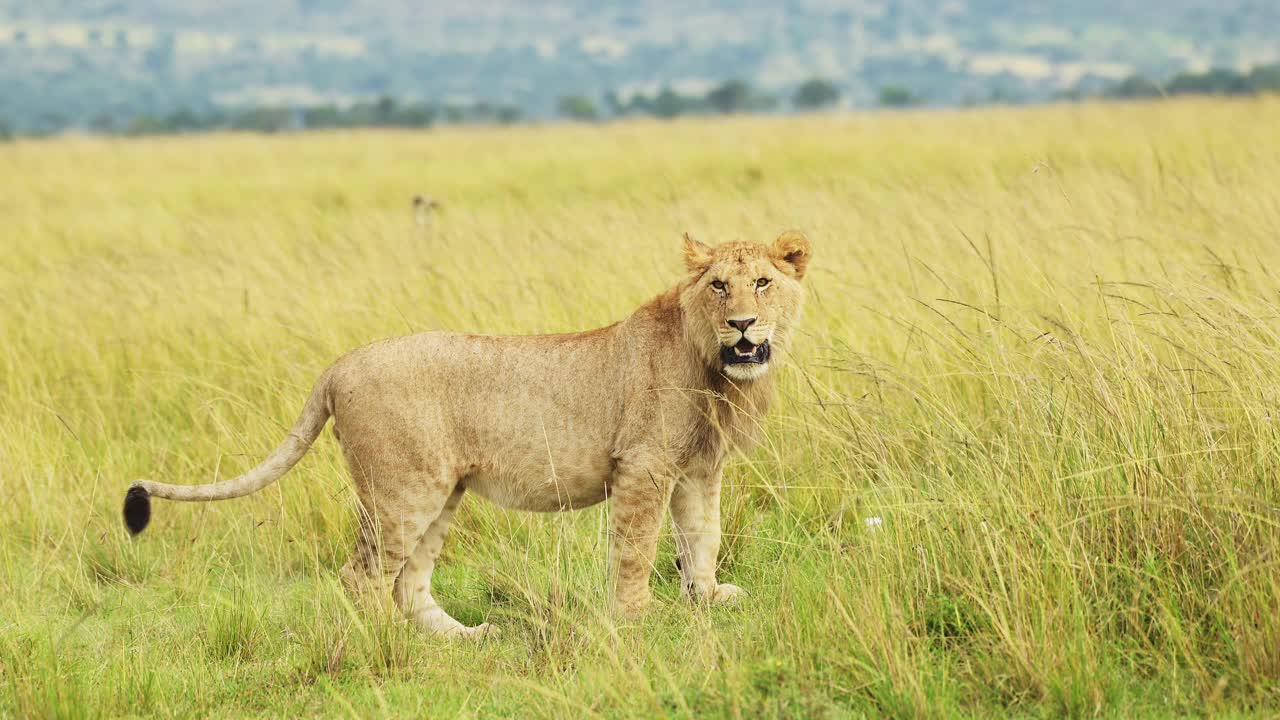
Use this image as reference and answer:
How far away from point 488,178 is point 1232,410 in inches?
632

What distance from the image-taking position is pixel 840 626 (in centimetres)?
340

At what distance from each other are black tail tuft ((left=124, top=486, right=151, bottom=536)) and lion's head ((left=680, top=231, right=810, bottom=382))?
1678 mm

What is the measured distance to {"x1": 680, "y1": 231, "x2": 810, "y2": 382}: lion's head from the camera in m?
3.78

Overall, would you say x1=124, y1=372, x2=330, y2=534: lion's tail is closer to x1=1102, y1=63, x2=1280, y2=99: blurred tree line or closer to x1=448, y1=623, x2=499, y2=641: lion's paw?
x1=448, y1=623, x2=499, y2=641: lion's paw

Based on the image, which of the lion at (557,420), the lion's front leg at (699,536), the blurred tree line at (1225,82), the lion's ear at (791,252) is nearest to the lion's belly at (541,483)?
the lion at (557,420)

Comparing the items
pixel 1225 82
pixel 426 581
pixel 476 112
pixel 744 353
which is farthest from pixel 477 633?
pixel 476 112

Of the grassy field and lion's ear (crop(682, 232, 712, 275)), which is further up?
lion's ear (crop(682, 232, 712, 275))

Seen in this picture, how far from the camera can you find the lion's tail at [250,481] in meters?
3.91

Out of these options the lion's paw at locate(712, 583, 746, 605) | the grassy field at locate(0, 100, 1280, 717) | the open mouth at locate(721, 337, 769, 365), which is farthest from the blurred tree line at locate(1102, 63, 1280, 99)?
the open mouth at locate(721, 337, 769, 365)

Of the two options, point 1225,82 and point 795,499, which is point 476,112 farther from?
point 795,499

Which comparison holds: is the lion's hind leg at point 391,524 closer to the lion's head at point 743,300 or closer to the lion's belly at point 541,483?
the lion's belly at point 541,483

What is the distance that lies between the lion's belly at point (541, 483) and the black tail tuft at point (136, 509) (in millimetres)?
946

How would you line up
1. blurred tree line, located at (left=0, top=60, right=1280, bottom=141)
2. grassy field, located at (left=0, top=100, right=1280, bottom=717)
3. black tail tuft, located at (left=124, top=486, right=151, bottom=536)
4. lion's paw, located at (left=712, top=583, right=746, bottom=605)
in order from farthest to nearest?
1. blurred tree line, located at (left=0, top=60, right=1280, bottom=141)
2. lion's paw, located at (left=712, top=583, right=746, bottom=605)
3. black tail tuft, located at (left=124, top=486, right=151, bottom=536)
4. grassy field, located at (left=0, top=100, right=1280, bottom=717)

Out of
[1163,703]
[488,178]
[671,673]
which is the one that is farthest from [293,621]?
[488,178]
